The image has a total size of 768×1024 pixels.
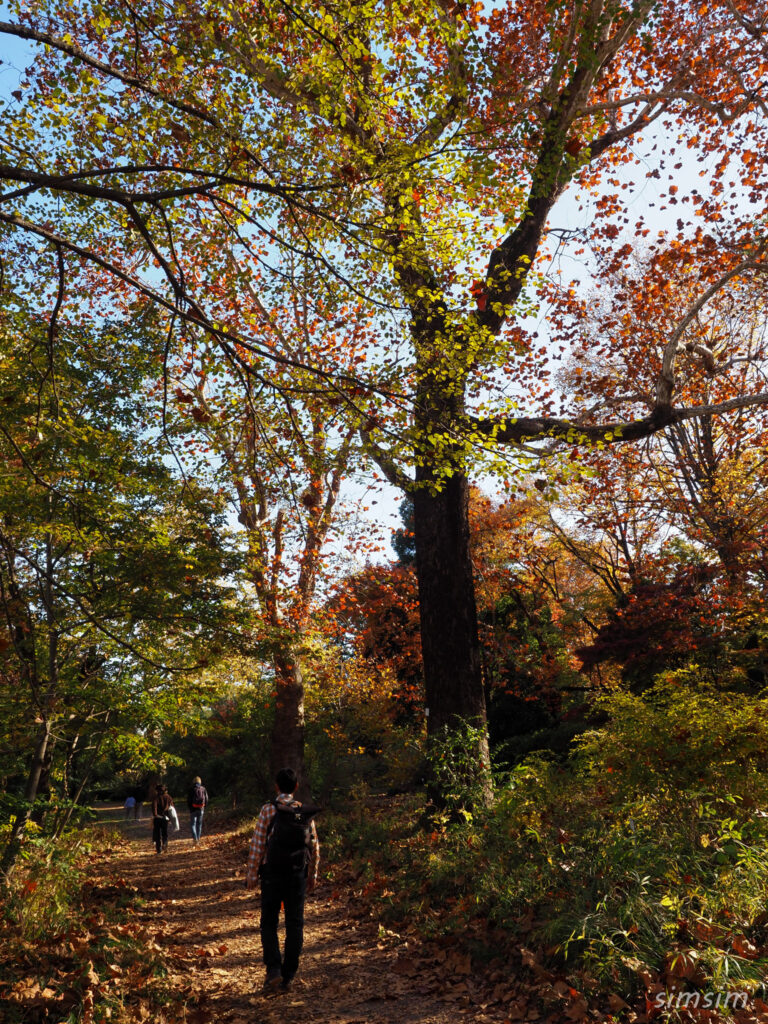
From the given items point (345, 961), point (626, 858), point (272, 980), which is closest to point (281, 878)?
point (272, 980)

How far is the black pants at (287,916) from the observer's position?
16.7ft

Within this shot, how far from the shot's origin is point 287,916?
16.8 feet

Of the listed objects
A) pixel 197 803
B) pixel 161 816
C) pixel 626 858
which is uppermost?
pixel 626 858

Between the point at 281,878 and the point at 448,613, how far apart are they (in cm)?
465

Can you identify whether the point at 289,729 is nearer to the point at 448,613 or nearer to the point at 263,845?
the point at 448,613

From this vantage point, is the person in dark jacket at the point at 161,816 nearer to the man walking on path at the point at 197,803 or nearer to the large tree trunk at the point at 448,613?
the man walking on path at the point at 197,803

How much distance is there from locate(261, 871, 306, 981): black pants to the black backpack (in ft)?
0.24

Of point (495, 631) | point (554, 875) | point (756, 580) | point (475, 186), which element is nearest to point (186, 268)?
point (475, 186)

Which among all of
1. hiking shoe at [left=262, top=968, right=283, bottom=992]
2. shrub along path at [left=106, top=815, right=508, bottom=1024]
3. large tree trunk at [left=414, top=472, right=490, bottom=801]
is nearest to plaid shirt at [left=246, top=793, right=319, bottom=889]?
hiking shoe at [left=262, top=968, right=283, bottom=992]

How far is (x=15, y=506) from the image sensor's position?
7797mm

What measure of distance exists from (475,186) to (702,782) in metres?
5.79

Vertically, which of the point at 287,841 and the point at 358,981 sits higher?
the point at 287,841

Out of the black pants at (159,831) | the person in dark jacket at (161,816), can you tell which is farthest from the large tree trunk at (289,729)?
the black pants at (159,831)

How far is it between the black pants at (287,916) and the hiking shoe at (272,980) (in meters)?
0.03
